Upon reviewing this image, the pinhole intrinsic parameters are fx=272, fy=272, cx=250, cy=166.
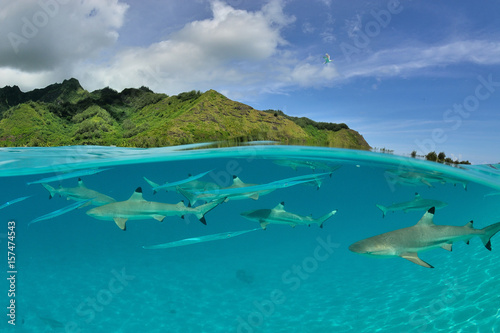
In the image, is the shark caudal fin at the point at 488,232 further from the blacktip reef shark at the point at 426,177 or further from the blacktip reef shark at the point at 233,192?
the blacktip reef shark at the point at 426,177

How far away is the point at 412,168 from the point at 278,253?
56.2ft

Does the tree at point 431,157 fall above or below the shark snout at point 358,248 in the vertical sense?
above

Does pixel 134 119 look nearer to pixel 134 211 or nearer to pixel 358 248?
Result: pixel 134 211

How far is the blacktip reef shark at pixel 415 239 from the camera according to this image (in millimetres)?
5219

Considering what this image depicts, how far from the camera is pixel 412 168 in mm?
19156

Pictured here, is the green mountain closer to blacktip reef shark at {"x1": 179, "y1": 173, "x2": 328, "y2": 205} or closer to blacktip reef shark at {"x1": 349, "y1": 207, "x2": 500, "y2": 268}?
blacktip reef shark at {"x1": 179, "y1": 173, "x2": 328, "y2": 205}

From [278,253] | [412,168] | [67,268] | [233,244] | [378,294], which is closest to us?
[378,294]

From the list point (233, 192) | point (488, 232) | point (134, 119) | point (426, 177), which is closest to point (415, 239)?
point (488, 232)

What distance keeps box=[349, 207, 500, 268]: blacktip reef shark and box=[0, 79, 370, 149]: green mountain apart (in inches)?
818

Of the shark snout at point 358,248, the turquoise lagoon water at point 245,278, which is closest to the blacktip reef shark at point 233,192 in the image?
the shark snout at point 358,248

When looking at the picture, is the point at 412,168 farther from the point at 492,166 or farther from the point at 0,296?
the point at 0,296

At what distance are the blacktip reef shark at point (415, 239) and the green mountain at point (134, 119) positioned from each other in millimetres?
20776

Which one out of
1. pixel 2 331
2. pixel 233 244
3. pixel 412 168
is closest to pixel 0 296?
pixel 2 331

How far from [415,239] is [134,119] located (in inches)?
2466
